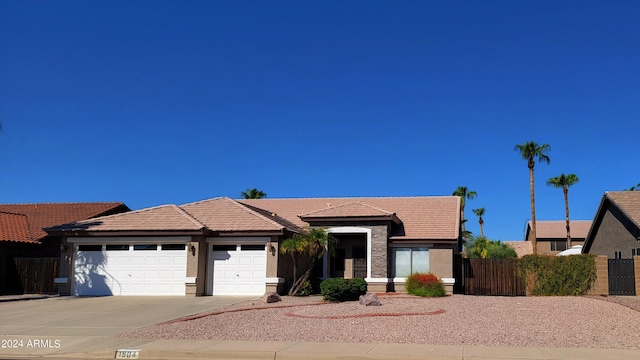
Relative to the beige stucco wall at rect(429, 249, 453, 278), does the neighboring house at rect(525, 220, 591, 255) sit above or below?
above

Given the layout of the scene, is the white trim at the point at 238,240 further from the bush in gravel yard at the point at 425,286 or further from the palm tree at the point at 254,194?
the palm tree at the point at 254,194

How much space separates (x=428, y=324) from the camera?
51.9 feet

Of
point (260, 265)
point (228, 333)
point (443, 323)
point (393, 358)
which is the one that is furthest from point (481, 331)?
point (260, 265)

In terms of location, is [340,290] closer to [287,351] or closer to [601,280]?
[287,351]

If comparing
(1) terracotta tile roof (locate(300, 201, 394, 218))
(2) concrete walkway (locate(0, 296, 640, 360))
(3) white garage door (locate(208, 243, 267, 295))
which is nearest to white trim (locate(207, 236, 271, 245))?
(3) white garage door (locate(208, 243, 267, 295))

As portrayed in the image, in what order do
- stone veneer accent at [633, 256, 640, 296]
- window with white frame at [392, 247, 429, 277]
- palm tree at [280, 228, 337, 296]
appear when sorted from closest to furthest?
palm tree at [280, 228, 337, 296] < stone veneer accent at [633, 256, 640, 296] < window with white frame at [392, 247, 429, 277]

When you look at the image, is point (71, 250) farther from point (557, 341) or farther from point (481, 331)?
point (557, 341)

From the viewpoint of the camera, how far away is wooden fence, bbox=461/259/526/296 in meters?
28.6

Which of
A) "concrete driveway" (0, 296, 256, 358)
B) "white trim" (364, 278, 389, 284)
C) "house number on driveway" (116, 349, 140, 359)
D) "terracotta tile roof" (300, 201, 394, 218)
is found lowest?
"house number on driveway" (116, 349, 140, 359)

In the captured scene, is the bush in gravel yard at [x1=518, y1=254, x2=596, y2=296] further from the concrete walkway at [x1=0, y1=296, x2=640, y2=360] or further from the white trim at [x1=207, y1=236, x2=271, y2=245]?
the concrete walkway at [x1=0, y1=296, x2=640, y2=360]

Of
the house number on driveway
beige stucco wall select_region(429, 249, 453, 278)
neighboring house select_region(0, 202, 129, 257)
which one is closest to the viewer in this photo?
the house number on driveway

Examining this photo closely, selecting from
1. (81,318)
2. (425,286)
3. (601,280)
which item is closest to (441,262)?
(425,286)

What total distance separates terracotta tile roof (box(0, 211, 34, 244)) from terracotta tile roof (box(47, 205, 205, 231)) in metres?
5.54

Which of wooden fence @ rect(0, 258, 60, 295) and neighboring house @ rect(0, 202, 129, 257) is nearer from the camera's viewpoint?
wooden fence @ rect(0, 258, 60, 295)
